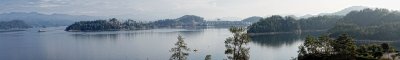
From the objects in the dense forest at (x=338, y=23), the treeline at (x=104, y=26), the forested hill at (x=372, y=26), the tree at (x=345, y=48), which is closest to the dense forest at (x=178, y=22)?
the treeline at (x=104, y=26)

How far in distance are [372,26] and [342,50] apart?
45.1 m

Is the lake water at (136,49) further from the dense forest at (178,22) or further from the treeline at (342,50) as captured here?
the dense forest at (178,22)

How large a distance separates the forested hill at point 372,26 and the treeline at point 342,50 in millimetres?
27733

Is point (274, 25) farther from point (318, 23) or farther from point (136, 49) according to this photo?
point (136, 49)

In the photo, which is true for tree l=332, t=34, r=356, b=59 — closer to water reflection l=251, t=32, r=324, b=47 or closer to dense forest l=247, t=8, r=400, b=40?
water reflection l=251, t=32, r=324, b=47


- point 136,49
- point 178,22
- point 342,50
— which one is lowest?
point 136,49

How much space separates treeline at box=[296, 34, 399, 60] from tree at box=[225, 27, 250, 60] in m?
6.37

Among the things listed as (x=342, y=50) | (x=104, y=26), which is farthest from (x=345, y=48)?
(x=104, y=26)

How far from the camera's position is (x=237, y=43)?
20.1 meters

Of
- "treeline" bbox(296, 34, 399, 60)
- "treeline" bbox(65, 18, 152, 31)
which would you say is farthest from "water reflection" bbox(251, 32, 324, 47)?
"treeline" bbox(65, 18, 152, 31)

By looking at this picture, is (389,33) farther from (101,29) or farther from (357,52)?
(101,29)

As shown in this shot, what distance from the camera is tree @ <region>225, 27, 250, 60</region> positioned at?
19723 millimetres

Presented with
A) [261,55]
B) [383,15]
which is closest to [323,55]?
[261,55]

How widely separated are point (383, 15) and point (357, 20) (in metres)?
6.50
